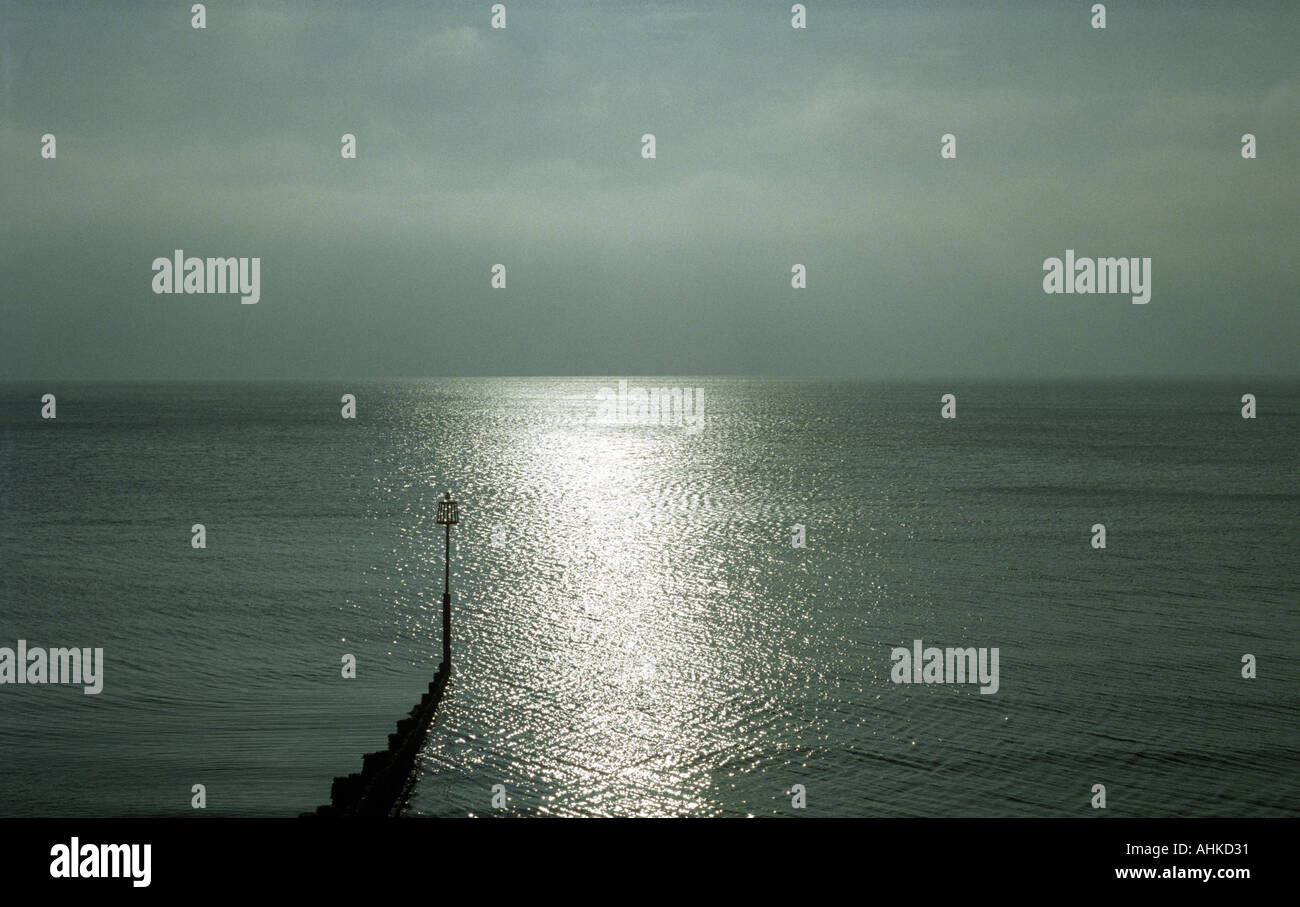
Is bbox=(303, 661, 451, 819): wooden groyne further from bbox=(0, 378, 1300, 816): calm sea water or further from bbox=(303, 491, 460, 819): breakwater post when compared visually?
bbox=(0, 378, 1300, 816): calm sea water

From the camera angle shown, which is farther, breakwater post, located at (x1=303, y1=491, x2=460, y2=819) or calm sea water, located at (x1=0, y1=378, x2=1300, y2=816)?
calm sea water, located at (x1=0, y1=378, x2=1300, y2=816)

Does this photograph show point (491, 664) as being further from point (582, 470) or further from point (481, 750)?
point (582, 470)

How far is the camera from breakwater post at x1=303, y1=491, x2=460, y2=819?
1311cm

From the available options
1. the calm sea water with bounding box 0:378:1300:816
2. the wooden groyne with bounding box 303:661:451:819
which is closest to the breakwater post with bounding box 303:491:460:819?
the wooden groyne with bounding box 303:661:451:819

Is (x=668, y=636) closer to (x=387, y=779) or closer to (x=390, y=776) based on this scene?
(x=390, y=776)

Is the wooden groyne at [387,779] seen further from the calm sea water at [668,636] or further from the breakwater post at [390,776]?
the calm sea water at [668,636]

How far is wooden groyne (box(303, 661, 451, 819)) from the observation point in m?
13.1

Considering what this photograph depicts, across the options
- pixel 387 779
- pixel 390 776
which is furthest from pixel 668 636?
pixel 387 779

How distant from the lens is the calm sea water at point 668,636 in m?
17.8

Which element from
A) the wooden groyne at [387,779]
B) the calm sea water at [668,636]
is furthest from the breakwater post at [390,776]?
the calm sea water at [668,636]

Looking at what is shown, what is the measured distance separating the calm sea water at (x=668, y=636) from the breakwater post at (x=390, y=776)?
61 centimetres

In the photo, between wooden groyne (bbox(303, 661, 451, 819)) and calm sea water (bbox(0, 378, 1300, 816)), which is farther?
calm sea water (bbox(0, 378, 1300, 816))
